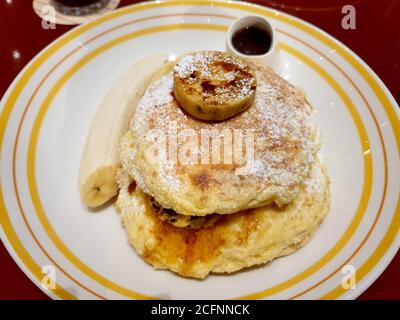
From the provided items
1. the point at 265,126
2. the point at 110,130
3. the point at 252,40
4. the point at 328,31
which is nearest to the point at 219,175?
the point at 265,126

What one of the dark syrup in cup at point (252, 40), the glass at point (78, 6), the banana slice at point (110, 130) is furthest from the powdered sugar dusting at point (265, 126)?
the glass at point (78, 6)

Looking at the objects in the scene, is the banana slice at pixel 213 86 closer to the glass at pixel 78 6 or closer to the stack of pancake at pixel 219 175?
the stack of pancake at pixel 219 175

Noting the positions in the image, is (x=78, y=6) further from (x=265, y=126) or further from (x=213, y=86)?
(x=265, y=126)

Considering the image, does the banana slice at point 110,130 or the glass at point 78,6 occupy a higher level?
the glass at point 78,6

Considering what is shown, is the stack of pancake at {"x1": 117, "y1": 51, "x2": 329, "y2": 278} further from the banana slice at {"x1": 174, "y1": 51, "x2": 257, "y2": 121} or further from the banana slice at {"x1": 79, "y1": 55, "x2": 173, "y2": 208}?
the banana slice at {"x1": 79, "y1": 55, "x2": 173, "y2": 208}

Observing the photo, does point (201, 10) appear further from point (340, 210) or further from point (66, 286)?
point (66, 286)

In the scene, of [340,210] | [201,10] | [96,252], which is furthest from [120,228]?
[201,10]
